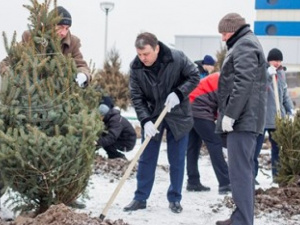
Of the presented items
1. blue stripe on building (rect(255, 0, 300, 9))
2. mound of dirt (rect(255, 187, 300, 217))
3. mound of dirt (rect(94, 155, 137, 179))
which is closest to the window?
blue stripe on building (rect(255, 0, 300, 9))

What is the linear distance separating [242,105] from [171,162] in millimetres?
1295

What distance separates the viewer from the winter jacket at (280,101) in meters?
6.94

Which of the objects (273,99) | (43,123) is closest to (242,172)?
(43,123)

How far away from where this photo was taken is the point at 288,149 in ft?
19.4

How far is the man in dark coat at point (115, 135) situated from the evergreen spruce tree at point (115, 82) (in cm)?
940

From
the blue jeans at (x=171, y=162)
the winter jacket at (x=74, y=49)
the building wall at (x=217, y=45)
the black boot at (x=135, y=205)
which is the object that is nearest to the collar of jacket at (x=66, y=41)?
the winter jacket at (x=74, y=49)

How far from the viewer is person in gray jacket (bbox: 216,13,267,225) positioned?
4.22m

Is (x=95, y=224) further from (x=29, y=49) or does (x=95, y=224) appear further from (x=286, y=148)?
(x=286, y=148)

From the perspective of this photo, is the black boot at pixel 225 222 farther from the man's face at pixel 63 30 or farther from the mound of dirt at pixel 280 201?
the man's face at pixel 63 30

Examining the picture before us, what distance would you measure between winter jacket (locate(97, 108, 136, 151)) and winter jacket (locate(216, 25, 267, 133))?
343 centimetres

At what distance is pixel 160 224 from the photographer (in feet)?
15.3

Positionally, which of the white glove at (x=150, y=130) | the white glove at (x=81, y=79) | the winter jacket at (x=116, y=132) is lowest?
the winter jacket at (x=116, y=132)

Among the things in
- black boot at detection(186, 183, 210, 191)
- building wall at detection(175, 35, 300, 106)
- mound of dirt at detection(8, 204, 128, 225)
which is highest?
building wall at detection(175, 35, 300, 106)

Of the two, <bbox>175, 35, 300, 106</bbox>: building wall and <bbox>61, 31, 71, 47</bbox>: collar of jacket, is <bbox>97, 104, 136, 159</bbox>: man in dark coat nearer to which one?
<bbox>61, 31, 71, 47</bbox>: collar of jacket
